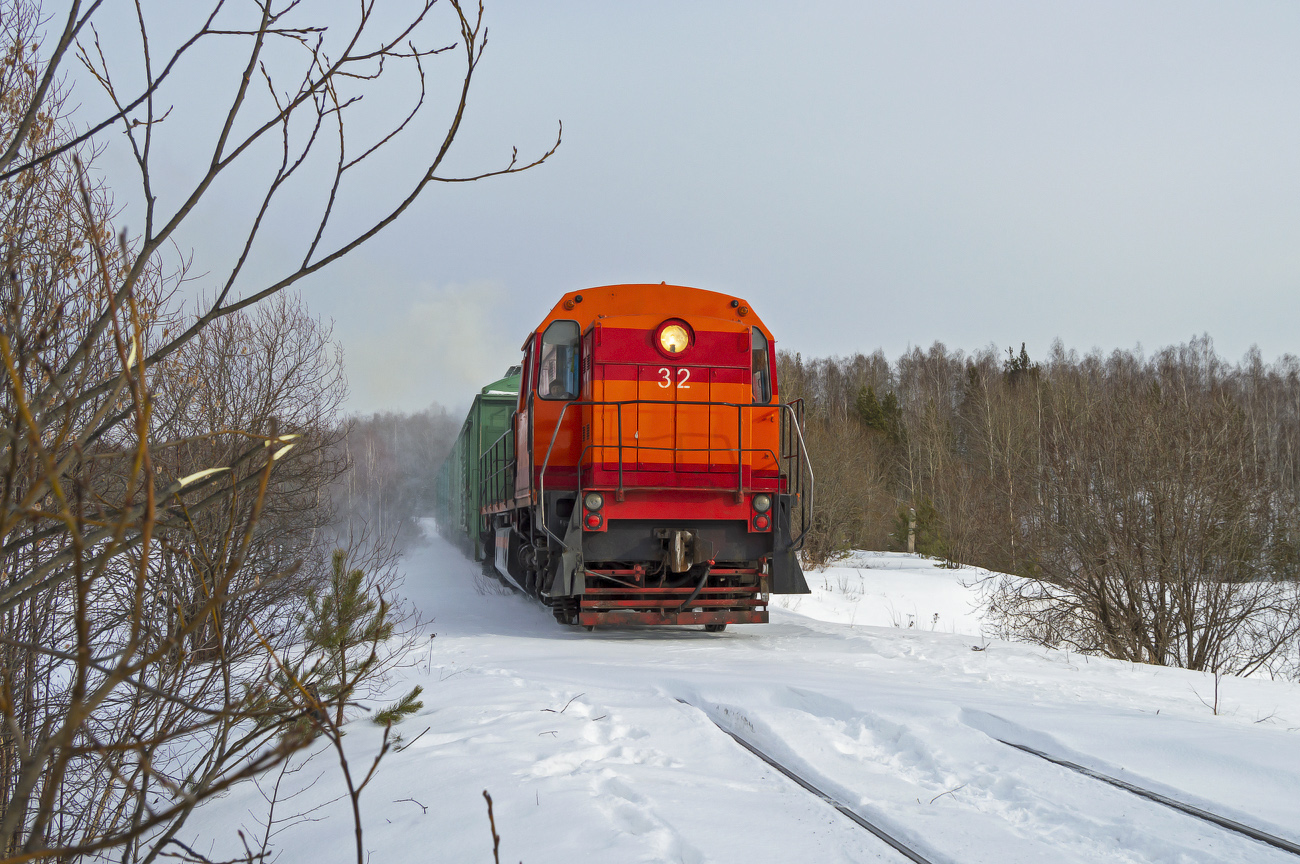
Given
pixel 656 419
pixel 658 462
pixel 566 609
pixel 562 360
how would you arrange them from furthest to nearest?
pixel 566 609, pixel 562 360, pixel 656 419, pixel 658 462

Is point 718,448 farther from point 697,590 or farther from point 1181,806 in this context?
point 1181,806

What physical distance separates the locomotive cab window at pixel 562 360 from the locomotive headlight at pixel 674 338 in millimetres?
948

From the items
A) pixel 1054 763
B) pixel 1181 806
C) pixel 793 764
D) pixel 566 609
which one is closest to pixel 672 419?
pixel 566 609

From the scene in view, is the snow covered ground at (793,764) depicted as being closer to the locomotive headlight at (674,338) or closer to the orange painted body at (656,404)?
the orange painted body at (656,404)

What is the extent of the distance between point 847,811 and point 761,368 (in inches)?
243

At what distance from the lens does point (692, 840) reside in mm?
3250

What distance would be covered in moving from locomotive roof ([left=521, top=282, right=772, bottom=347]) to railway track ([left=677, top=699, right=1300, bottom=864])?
18.2 ft

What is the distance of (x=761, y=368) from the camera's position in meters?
9.39

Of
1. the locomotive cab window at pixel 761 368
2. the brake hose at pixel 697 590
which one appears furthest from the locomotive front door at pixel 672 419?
the brake hose at pixel 697 590

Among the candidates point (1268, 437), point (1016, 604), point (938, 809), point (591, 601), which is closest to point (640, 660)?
point (591, 601)

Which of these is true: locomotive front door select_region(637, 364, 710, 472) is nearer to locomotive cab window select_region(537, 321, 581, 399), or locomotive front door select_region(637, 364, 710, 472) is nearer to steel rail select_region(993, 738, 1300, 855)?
locomotive cab window select_region(537, 321, 581, 399)

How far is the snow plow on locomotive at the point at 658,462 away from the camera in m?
8.61

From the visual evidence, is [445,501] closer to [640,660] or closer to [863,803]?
[640,660]

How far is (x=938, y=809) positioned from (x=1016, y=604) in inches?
390
